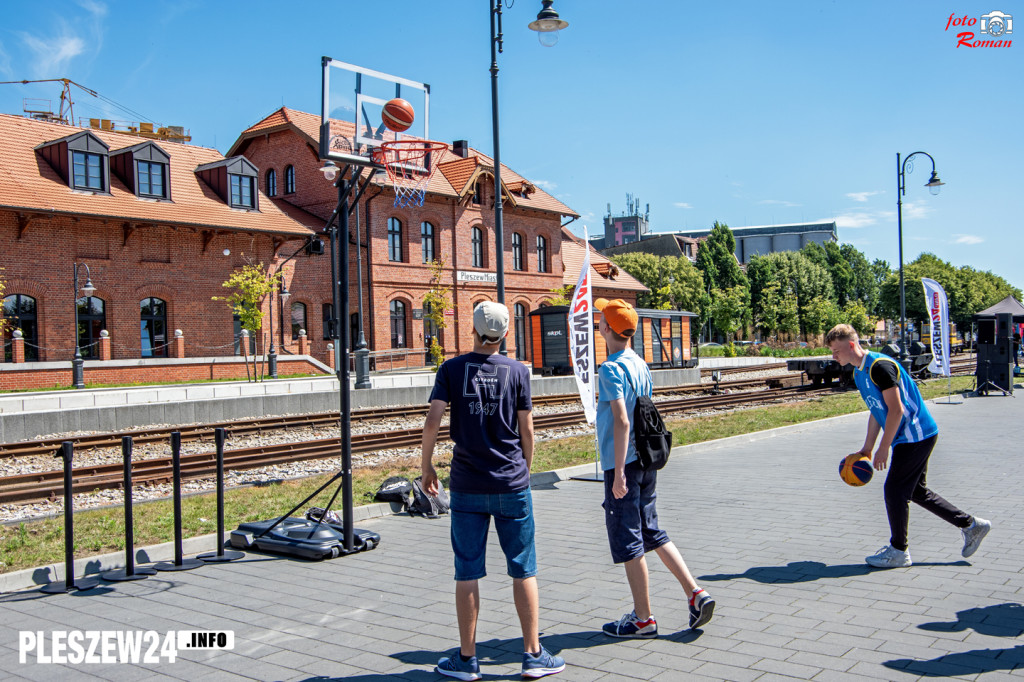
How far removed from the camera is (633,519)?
4.52 m

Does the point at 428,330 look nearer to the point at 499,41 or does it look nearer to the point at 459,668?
the point at 499,41

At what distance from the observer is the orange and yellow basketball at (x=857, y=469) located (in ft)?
19.4

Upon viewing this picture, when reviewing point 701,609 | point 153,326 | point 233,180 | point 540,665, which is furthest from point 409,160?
point 233,180

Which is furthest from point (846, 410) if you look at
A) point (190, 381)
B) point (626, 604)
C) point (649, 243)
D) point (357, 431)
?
point (649, 243)

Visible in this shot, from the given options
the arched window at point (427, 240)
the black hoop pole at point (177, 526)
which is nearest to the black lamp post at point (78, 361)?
the arched window at point (427, 240)

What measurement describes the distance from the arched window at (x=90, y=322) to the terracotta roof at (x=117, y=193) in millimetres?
3036

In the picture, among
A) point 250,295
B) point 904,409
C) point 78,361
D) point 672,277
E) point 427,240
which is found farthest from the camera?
point 672,277

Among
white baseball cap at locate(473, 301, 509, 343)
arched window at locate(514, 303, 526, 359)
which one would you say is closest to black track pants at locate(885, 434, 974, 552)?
white baseball cap at locate(473, 301, 509, 343)

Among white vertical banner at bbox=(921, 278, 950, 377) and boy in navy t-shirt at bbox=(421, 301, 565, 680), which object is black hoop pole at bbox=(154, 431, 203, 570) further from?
white vertical banner at bbox=(921, 278, 950, 377)

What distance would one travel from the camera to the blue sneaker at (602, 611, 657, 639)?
4582 millimetres

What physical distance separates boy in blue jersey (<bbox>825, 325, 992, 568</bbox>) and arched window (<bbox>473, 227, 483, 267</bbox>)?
34860mm

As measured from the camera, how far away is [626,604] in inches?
207

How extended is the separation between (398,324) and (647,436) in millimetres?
32741

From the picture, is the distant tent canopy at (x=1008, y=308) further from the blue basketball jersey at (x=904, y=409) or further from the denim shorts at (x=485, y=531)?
the denim shorts at (x=485, y=531)
